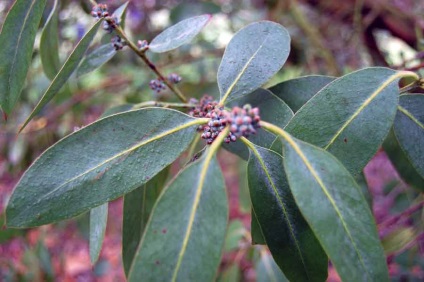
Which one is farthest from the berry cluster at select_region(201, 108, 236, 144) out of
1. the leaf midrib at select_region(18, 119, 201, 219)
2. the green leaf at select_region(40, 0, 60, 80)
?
the green leaf at select_region(40, 0, 60, 80)

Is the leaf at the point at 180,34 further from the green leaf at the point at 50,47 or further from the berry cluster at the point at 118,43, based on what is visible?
the green leaf at the point at 50,47

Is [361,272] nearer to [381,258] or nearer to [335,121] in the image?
[381,258]

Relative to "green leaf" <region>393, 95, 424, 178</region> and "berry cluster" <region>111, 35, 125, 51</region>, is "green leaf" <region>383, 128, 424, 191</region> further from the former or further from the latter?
"berry cluster" <region>111, 35, 125, 51</region>

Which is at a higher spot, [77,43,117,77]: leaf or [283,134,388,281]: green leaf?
[77,43,117,77]: leaf

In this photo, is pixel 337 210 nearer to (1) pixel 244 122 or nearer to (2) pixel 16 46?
(1) pixel 244 122

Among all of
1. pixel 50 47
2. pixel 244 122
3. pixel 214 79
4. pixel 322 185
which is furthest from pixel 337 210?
pixel 214 79

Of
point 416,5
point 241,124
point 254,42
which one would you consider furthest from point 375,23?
point 241,124
